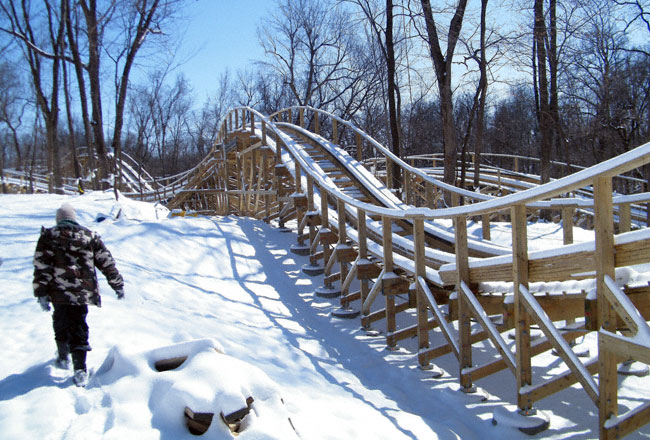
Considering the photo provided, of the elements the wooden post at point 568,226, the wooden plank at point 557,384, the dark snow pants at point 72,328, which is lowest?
the wooden plank at point 557,384

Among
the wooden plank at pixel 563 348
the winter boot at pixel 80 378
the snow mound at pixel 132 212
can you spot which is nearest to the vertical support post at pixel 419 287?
the wooden plank at pixel 563 348

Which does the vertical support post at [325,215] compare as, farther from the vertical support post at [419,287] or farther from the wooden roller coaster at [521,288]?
the vertical support post at [419,287]

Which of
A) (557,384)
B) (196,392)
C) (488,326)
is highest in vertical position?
(196,392)

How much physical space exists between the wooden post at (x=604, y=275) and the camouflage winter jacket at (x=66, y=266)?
3.92 m

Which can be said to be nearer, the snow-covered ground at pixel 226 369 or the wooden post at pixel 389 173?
the snow-covered ground at pixel 226 369

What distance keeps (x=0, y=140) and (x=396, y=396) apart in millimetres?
41529

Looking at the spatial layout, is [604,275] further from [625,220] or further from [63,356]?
[63,356]

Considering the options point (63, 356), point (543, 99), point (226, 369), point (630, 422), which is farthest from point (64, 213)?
point (543, 99)

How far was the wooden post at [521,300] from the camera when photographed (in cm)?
412

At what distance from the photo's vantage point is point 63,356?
394 cm

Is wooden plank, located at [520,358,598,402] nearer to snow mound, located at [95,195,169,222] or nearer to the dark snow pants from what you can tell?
the dark snow pants

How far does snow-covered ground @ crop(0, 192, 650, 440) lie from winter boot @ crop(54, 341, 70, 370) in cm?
7

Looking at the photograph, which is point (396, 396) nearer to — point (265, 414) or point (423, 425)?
point (423, 425)

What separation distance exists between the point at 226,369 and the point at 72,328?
154 cm
